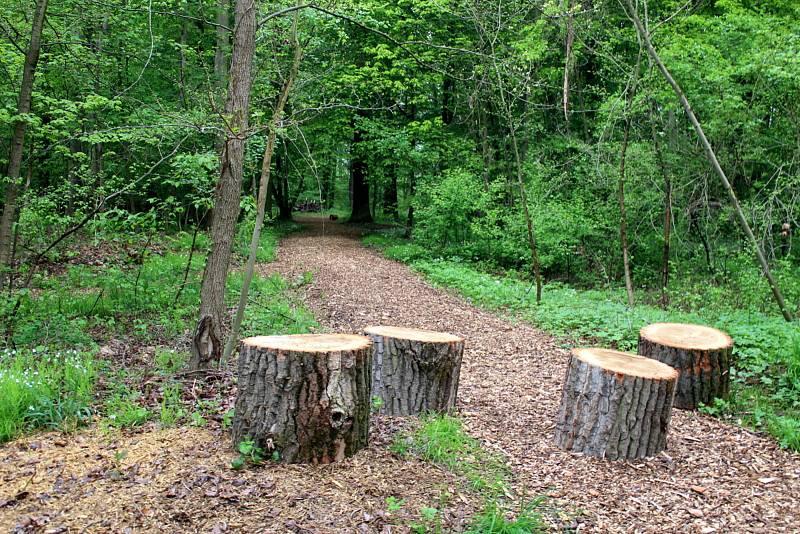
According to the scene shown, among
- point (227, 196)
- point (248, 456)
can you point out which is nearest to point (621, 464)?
point (248, 456)

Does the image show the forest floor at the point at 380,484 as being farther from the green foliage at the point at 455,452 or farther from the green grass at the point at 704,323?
the green grass at the point at 704,323

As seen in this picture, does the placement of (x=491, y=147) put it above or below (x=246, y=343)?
above

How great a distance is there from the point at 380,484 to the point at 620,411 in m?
1.87

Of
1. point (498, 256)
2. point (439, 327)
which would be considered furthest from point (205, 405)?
point (498, 256)

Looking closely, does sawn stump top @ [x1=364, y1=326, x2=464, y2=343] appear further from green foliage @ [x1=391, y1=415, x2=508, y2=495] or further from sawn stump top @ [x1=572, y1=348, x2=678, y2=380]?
sawn stump top @ [x1=572, y1=348, x2=678, y2=380]

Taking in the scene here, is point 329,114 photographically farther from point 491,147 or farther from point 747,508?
point 747,508

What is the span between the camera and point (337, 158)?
23.9 meters

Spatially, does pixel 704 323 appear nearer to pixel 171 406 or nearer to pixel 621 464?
pixel 621 464

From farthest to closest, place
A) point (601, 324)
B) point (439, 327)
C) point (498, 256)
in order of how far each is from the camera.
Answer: point (498, 256), point (439, 327), point (601, 324)

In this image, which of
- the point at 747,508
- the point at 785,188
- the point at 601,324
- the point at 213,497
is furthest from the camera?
the point at 785,188

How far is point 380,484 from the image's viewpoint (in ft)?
10.7

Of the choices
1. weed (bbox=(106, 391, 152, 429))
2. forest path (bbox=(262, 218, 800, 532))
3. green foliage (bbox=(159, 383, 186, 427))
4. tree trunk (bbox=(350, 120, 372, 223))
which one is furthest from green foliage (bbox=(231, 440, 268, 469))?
tree trunk (bbox=(350, 120, 372, 223))

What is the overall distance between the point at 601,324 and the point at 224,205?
552cm

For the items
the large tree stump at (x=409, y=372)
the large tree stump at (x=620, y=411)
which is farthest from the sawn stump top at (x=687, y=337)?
the large tree stump at (x=409, y=372)
